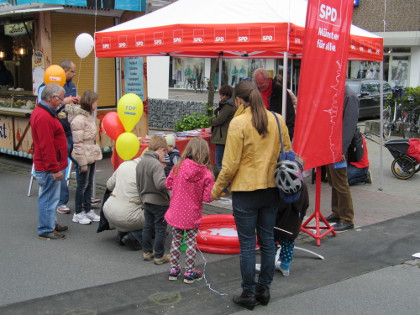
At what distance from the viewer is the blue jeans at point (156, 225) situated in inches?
202

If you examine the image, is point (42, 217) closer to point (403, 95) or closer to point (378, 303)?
point (378, 303)

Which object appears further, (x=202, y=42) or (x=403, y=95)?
(x=403, y=95)

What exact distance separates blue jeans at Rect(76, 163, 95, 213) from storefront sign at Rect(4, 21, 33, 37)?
553 cm

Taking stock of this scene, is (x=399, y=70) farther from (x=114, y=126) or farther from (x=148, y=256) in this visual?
(x=148, y=256)

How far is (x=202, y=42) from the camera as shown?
6.25 meters

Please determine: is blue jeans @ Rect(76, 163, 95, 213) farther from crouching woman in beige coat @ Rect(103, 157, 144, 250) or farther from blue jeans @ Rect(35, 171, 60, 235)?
crouching woman in beige coat @ Rect(103, 157, 144, 250)

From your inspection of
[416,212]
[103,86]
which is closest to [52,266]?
[416,212]

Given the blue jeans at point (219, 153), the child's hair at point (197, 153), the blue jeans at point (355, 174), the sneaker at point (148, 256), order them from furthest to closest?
1. the blue jeans at point (355, 174)
2. the blue jeans at point (219, 153)
3. the sneaker at point (148, 256)
4. the child's hair at point (197, 153)

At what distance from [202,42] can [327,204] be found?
327 centimetres

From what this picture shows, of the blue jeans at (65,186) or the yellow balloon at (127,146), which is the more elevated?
the yellow balloon at (127,146)

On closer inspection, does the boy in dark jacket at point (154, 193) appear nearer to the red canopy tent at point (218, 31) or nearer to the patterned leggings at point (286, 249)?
the patterned leggings at point (286, 249)

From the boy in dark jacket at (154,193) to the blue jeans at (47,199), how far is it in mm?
1236

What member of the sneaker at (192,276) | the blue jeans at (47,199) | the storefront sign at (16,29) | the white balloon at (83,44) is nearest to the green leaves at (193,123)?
the white balloon at (83,44)

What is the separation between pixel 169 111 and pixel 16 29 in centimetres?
611
